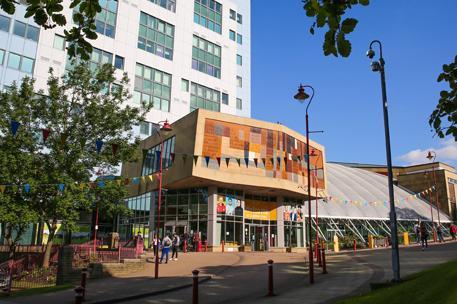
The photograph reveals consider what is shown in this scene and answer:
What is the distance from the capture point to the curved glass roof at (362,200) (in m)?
56.2

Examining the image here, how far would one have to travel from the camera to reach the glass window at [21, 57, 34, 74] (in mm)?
44066

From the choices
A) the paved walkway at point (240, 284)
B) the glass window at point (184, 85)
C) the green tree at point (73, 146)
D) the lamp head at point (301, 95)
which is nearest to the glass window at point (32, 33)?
the glass window at point (184, 85)

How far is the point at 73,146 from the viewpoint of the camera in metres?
23.5

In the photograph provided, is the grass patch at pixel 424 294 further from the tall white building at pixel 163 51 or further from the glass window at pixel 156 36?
the glass window at pixel 156 36

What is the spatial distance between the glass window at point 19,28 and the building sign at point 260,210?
97.1ft

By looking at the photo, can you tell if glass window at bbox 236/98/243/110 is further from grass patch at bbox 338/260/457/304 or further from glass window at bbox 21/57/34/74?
grass patch at bbox 338/260/457/304

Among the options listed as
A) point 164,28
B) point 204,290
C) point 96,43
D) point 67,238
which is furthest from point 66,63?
A: point 204,290

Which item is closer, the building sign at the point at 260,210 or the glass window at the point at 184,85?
the building sign at the point at 260,210

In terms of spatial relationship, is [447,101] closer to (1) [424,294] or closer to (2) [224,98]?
(1) [424,294]

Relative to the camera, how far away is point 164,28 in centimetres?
5709

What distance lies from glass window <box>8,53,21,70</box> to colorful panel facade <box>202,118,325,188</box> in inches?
888

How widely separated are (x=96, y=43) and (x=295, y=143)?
26.0 m

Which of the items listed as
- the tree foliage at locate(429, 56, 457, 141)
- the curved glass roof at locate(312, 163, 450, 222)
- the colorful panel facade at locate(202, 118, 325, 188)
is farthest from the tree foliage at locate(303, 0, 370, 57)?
the curved glass roof at locate(312, 163, 450, 222)

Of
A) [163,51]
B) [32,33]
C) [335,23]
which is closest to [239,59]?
[163,51]
